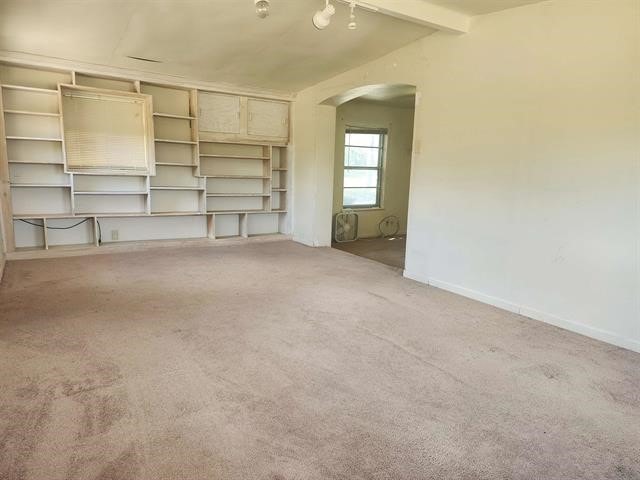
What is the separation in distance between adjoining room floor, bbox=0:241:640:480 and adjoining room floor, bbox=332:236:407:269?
1.93 meters

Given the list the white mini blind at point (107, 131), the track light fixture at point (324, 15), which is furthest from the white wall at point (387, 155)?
the track light fixture at point (324, 15)

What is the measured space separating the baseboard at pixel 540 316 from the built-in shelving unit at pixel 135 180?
3.37m

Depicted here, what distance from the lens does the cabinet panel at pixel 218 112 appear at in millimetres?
5961

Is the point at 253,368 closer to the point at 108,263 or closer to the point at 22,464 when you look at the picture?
the point at 22,464

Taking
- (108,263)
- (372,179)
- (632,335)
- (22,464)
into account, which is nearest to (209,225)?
(108,263)

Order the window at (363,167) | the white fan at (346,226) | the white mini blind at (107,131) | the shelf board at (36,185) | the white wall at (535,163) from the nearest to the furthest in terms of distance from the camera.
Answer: the white wall at (535,163)
the shelf board at (36,185)
the white mini blind at (107,131)
the white fan at (346,226)
the window at (363,167)

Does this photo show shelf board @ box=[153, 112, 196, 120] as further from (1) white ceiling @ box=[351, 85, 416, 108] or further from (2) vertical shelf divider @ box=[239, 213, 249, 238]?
(1) white ceiling @ box=[351, 85, 416, 108]

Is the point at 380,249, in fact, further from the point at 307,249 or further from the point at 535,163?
the point at 535,163

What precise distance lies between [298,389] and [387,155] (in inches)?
249

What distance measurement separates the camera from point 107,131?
209 inches

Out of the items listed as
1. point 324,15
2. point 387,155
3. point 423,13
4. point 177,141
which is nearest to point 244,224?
point 177,141

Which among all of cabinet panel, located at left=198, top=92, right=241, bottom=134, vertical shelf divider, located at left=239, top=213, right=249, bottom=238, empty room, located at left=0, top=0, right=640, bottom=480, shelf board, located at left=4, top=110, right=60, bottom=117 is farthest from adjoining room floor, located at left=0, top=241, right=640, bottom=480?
cabinet panel, located at left=198, top=92, right=241, bottom=134

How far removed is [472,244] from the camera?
3.91 meters

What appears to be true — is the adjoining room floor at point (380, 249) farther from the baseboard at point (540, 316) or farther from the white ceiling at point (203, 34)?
the white ceiling at point (203, 34)
